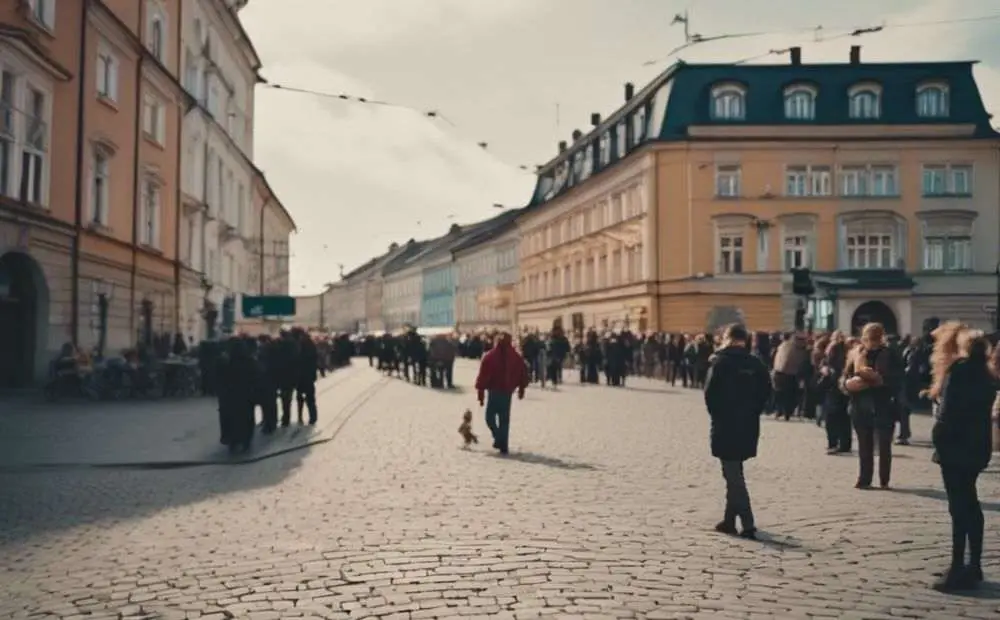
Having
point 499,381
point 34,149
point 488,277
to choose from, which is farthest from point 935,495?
point 488,277

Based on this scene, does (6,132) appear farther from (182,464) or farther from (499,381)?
(499,381)

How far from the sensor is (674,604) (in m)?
6.73

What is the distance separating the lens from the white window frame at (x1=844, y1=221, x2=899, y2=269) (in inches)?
2024

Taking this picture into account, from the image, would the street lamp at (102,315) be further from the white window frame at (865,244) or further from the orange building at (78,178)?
the white window frame at (865,244)

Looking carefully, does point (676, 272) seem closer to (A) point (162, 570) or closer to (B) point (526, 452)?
(B) point (526, 452)

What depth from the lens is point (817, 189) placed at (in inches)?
2031

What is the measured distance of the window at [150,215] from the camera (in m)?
33.8

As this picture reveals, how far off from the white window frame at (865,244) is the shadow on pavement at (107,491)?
4117cm

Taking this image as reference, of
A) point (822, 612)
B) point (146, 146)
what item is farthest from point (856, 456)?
point (146, 146)

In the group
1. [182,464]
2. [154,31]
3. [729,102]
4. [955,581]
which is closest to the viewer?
[955,581]

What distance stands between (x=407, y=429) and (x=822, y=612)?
13.2 m

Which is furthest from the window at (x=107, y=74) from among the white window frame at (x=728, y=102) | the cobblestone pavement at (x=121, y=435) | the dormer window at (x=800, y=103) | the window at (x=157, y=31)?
the dormer window at (x=800, y=103)

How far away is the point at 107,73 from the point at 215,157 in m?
17.6

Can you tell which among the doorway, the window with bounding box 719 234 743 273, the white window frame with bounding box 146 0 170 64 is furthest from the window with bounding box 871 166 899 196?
the doorway
